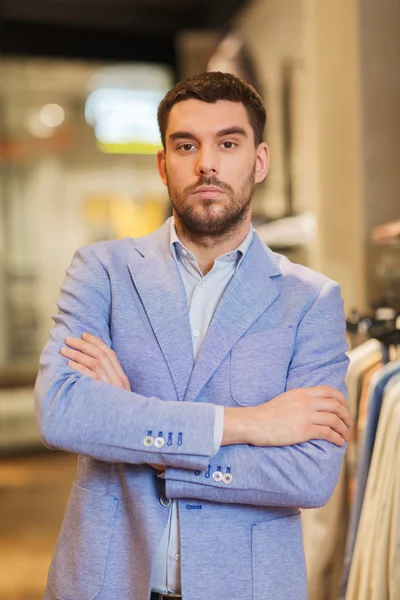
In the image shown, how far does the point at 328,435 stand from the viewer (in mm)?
1768

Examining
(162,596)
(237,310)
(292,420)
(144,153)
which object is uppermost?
(144,153)

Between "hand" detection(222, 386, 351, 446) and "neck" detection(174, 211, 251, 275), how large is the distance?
0.38 m

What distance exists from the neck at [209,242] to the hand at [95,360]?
31 centimetres

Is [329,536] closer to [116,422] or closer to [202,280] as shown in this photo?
[202,280]

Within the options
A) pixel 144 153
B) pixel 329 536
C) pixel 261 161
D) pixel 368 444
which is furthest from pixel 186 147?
pixel 144 153

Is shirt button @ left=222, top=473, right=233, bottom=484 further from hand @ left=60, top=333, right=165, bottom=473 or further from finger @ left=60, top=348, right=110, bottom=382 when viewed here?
finger @ left=60, top=348, right=110, bottom=382

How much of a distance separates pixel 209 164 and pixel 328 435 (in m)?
0.64

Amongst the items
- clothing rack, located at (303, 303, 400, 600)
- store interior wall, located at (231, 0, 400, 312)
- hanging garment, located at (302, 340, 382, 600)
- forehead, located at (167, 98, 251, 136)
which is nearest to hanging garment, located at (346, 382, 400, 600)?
clothing rack, located at (303, 303, 400, 600)

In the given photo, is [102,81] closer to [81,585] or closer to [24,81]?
[24,81]

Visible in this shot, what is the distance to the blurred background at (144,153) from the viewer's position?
13.1 feet

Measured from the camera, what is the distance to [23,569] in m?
4.95

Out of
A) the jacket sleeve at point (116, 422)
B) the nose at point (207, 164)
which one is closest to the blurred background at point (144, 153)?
the nose at point (207, 164)

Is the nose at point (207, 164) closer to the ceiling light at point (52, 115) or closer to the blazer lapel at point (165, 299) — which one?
the blazer lapel at point (165, 299)

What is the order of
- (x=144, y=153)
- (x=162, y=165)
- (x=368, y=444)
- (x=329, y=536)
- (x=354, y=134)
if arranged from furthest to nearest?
(x=144, y=153), (x=354, y=134), (x=329, y=536), (x=368, y=444), (x=162, y=165)
